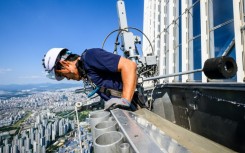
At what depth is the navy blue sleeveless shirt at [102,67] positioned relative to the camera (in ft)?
8.15

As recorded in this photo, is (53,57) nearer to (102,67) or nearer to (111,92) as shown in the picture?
(102,67)

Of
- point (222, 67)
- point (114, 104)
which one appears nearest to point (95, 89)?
point (114, 104)

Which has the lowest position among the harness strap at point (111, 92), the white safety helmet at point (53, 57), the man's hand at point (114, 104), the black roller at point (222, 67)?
the man's hand at point (114, 104)

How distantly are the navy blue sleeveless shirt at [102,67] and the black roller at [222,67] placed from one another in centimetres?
117

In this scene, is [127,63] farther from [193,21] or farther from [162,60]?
[162,60]

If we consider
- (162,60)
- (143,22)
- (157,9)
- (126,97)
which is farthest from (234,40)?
(143,22)

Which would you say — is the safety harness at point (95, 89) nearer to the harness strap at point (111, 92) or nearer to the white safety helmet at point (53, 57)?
the harness strap at point (111, 92)

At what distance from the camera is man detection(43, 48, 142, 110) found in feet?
7.59

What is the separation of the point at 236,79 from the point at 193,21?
8.52 ft

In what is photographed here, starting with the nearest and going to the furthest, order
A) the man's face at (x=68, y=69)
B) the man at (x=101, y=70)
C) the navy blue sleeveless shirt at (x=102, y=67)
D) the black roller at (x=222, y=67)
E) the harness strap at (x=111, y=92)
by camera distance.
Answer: the black roller at (x=222, y=67), the man at (x=101, y=70), the navy blue sleeveless shirt at (x=102, y=67), the harness strap at (x=111, y=92), the man's face at (x=68, y=69)

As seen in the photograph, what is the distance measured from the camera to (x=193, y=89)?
8.93 ft

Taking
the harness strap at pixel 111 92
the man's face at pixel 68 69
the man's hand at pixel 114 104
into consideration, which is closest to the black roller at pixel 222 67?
the man's hand at pixel 114 104

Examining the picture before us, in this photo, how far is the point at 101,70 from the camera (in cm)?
265

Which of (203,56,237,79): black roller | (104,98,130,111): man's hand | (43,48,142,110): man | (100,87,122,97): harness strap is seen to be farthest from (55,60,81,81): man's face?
(203,56,237,79): black roller
